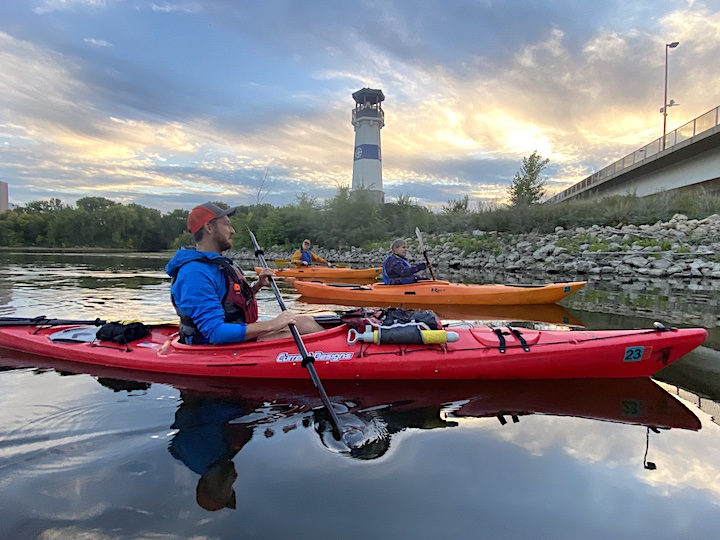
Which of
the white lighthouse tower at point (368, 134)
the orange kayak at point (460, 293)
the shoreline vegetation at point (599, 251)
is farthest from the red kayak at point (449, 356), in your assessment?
the white lighthouse tower at point (368, 134)

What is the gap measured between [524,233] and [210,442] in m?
20.4

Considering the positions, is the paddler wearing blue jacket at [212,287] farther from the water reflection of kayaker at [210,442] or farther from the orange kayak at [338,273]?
the orange kayak at [338,273]

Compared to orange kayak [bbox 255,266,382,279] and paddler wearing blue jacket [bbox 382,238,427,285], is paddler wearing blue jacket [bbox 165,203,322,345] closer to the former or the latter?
paddler wearing blue jacket [bbox 382,238,427,285]

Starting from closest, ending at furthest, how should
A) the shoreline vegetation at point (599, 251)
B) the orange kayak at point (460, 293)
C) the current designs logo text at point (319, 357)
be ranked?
the current designs logo text at point (319, 357) < the orange kayak at point (460, 293) < the shoreline vegetation at point (599, 251)

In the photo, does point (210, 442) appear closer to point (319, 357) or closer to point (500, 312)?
point (319, 357)

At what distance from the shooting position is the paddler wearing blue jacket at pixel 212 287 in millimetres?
3551

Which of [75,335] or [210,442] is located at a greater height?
[75,335]

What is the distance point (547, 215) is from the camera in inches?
825

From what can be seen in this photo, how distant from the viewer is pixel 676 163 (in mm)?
19219

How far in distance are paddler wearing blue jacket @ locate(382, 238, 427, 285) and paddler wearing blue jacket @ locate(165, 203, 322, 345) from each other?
16.2ft

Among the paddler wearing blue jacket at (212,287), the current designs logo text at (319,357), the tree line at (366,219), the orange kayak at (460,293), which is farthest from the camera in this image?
the tree line at (366,219)

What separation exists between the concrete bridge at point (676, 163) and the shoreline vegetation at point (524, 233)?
0.89m

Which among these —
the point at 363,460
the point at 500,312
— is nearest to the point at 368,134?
the point at 500,312

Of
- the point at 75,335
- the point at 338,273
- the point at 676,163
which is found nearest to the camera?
the point at 75,335
